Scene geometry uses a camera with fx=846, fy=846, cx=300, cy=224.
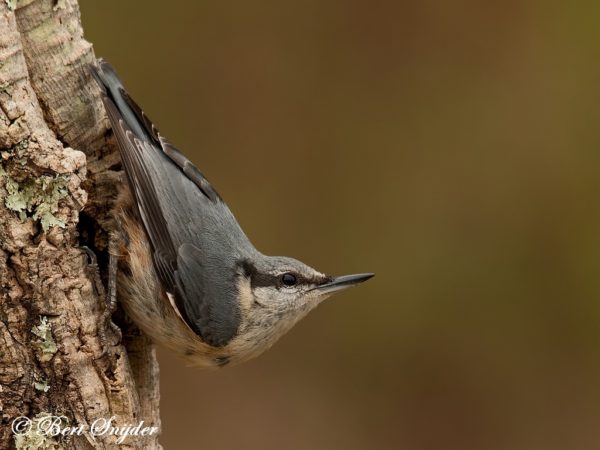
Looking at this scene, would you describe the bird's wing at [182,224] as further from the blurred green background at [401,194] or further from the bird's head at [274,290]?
the blurred green background at [401,194]

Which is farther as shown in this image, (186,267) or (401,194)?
(401,194)

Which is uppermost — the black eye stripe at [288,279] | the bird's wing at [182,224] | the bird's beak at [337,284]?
the bird's wing at [182,224]

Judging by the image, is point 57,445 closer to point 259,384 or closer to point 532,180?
point 259,384

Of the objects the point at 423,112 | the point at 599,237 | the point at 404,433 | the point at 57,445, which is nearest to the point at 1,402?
the point at 57,445

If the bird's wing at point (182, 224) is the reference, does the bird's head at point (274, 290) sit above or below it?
below
